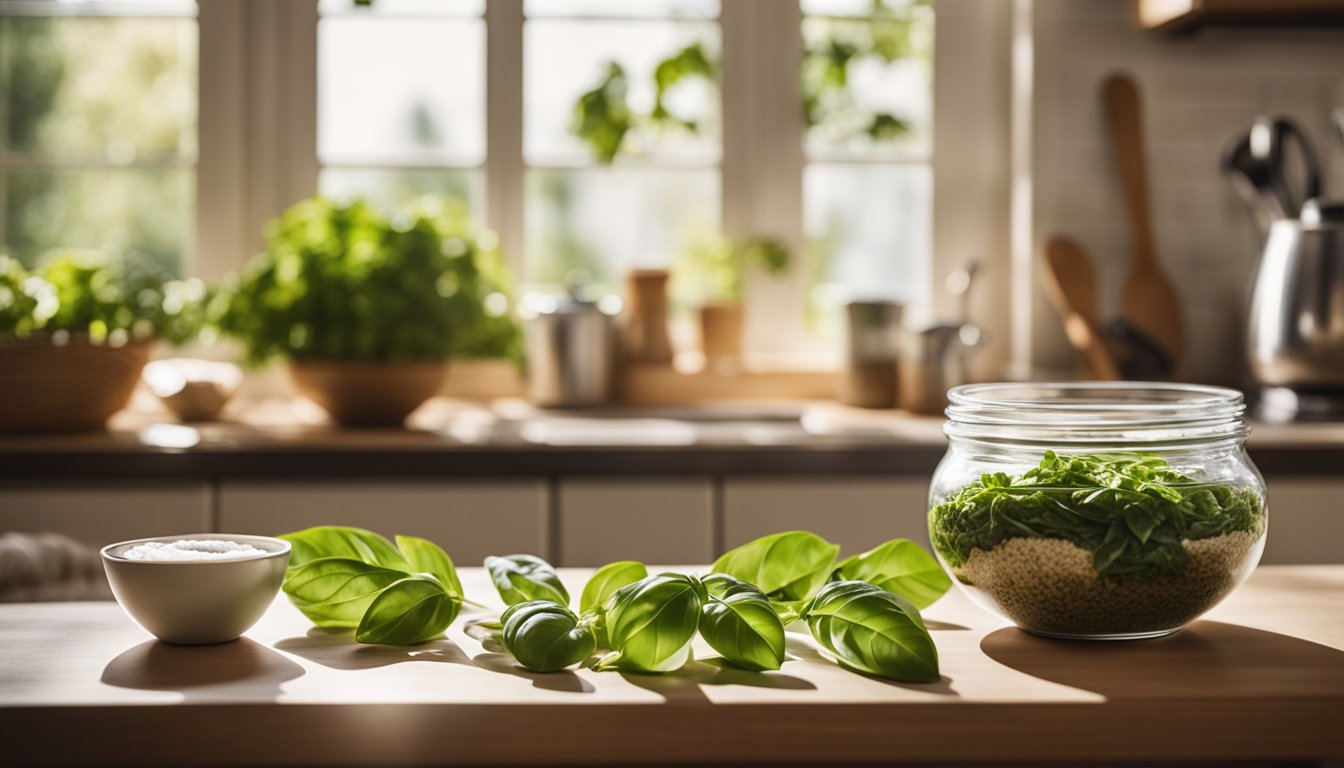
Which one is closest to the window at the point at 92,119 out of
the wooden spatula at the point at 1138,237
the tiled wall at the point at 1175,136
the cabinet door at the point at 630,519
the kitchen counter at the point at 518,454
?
the kitchen counter at the point at 518,454

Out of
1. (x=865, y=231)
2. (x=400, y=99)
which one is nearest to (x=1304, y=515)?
(x=865, y=231)

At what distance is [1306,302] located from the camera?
227 centimetres

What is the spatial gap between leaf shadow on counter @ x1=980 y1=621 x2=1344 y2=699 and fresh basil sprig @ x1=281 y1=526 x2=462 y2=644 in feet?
1.15

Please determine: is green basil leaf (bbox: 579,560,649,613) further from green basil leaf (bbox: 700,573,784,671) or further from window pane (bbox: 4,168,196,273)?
window pane (bbox: 4,168,196,273)

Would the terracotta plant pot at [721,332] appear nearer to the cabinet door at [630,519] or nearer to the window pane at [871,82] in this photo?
the window pane at [871,82]

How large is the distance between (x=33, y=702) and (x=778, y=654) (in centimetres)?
40

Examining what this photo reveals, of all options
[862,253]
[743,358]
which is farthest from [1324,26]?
[743,358]

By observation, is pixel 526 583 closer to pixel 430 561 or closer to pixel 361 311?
pixel 430 561

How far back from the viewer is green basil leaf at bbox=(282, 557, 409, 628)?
83 cm

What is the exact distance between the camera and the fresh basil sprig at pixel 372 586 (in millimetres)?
803

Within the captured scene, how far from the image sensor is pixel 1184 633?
85cm

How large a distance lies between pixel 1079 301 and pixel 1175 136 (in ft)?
1.46

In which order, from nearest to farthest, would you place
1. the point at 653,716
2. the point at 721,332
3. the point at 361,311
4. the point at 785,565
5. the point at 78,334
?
the point at 653,716 → the point at 785,565 → the point at 78,334 → the point at 361,311 → the point at 721,332

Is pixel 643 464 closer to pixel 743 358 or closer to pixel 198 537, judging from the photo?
pixel 743 358
